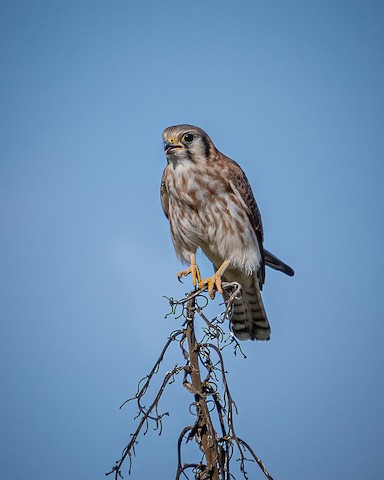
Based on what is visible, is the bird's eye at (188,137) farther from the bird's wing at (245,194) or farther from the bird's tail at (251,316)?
the bird's tail at (251,316)

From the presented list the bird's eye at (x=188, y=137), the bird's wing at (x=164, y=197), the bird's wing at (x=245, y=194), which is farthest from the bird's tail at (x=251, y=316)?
the bird's eye at (x=188, y=137)

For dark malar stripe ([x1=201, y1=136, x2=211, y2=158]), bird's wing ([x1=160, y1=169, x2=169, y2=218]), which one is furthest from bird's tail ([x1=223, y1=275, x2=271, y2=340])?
dark malar stripe ([x1=201, y1=136, x2=211, y2=158])

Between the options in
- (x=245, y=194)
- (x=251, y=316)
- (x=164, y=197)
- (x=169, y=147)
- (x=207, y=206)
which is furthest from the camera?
(x=251, y=316)

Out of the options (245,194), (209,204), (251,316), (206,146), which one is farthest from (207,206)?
→ (251,316)

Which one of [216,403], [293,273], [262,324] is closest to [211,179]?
[293,273]

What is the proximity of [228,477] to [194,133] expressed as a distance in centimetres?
293

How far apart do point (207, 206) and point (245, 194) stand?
361mm

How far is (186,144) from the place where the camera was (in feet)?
14.9

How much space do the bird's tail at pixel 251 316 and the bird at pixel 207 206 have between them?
35cm

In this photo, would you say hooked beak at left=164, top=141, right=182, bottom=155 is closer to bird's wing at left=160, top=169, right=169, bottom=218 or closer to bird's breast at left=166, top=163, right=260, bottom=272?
bird's breast at left=166, top=163, right=260, bottom=272

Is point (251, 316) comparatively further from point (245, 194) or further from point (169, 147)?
point (169, 147)

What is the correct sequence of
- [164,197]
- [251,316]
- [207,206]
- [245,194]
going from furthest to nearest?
[251,316] < [164,197] < [245,194] < [207,206]

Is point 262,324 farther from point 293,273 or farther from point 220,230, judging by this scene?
point 220,230

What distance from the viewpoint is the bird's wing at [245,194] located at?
15.7ft
